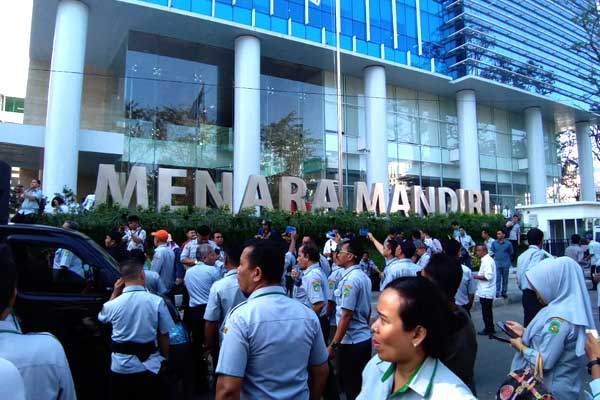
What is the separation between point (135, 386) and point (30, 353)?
71.6 inches

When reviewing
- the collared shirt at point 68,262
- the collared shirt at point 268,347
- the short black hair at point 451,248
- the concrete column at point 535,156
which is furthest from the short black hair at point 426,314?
the concrete column at point 535,156

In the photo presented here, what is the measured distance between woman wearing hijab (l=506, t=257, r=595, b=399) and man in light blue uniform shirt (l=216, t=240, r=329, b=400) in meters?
1.45

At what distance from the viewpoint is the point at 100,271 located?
182 inches

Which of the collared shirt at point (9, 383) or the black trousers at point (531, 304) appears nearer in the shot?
the collared shirt at point (9, 383)

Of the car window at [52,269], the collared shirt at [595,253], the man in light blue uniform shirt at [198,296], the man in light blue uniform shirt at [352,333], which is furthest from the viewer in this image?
the collared shirt at [595,253]

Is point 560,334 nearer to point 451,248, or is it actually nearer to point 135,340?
point 135,340

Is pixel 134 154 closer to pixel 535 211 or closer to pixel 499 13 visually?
pixel 535 211

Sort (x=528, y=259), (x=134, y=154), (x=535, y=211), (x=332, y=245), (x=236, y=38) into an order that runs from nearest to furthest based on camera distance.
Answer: (x=528, y=259), (x=332, y=245), (x=134, y=154), (x=236, y=38), (x=535, y=211)

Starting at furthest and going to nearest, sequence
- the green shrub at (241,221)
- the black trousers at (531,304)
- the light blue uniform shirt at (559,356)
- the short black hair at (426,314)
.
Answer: the green shrub at (241,221) < the black trousers at (531,304) < the light blue uniform shirt at (559,356) < the short black hair at (426,314)

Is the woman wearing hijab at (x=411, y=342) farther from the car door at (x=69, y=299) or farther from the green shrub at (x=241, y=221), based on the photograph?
the green shrub at (x=241, y=221)

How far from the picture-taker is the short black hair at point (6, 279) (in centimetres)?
179

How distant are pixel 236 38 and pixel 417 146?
13.6 m

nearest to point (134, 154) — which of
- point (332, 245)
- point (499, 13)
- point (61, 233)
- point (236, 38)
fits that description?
point (236, 38)

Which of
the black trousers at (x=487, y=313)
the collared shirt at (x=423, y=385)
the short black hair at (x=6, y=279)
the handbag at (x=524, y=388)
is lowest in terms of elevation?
the black trousers at (x=487, y=313)
